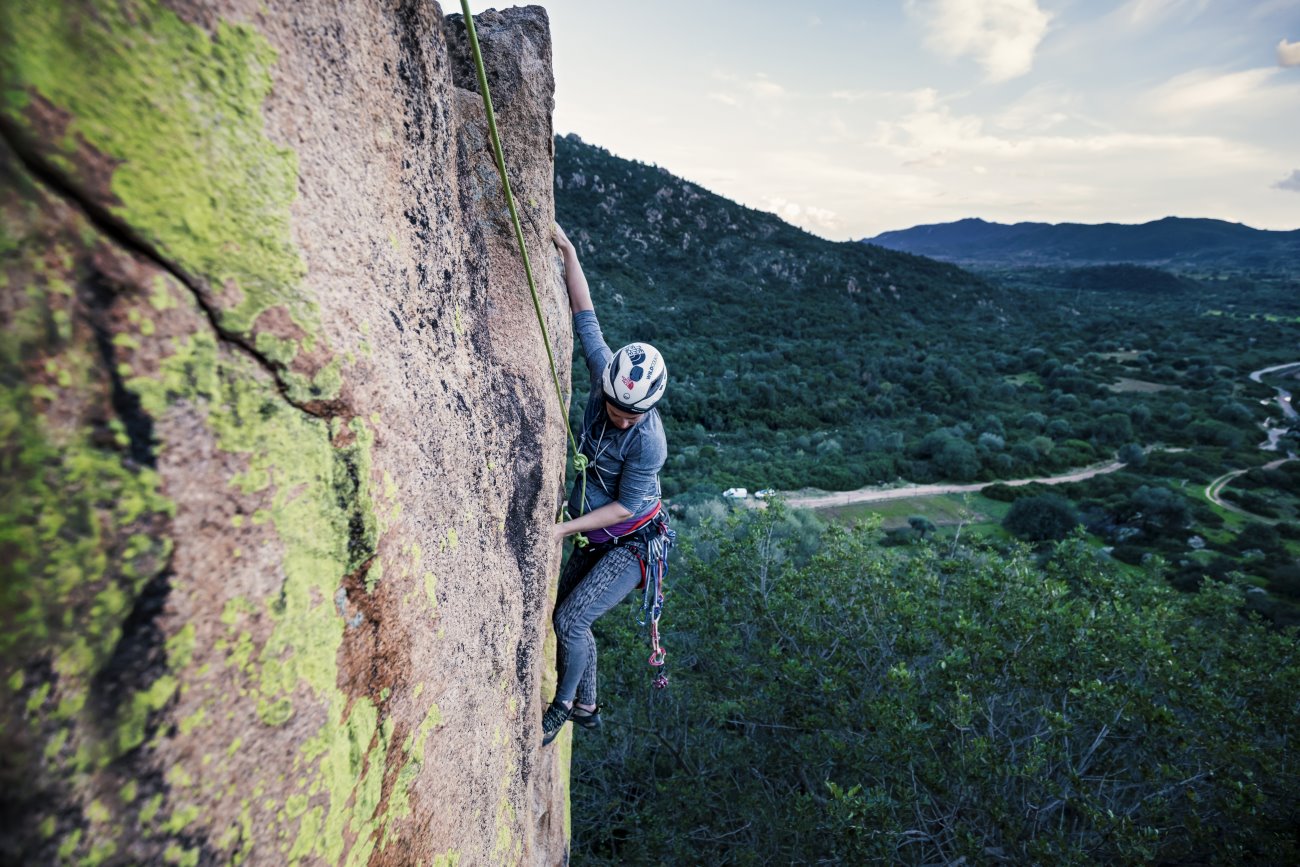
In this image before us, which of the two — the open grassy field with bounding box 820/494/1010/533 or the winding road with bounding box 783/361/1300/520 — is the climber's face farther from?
the open grassy field with bounding box 820/494/1010/533

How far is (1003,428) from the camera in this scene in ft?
150

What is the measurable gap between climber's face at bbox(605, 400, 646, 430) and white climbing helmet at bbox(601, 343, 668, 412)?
0.03m

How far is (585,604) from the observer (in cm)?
423

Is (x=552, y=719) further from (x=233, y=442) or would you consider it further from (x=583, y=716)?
(x=233, y=442)

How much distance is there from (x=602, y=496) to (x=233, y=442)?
2.83 metres

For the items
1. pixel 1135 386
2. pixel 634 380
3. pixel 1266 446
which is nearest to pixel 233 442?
pixel 634 380

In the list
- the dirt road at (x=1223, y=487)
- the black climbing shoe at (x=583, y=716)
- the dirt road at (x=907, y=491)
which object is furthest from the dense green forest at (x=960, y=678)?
the black climbing shoe at (x=583, y=716)

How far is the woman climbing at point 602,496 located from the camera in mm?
3682

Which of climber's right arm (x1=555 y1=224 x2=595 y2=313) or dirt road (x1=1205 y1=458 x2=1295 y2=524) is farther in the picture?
dirt road (x1=1205 y1=458 x2=1295 y2=524)

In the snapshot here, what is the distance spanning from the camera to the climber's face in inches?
146

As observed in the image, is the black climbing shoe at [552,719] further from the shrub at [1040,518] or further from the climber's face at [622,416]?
the shrub at [1040,518]

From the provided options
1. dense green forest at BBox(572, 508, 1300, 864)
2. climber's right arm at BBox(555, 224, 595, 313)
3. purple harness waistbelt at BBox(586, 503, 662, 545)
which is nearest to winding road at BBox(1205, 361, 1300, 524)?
dense green forest at BBox(572, 508, 1300, 864)

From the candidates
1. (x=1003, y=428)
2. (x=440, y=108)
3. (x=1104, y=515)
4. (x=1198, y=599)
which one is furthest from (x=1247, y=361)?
(x=440, y=108)

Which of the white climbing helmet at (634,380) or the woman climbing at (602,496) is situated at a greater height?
the white climbing helmet at (634,380)
